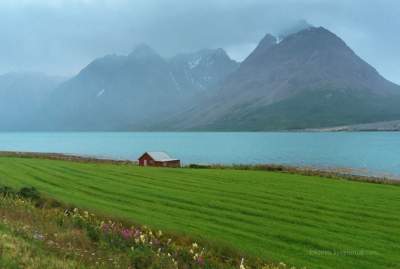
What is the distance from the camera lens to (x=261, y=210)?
2455 cm

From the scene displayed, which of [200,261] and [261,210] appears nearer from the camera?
[200,261]

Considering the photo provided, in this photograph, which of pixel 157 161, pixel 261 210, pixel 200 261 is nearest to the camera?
pixel 200 261

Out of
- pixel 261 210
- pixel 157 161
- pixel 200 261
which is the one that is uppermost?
pixel 157 161

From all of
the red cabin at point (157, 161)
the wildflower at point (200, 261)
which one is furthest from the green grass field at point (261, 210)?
the red cabin at point (157, 161)

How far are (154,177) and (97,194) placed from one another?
10060 mm

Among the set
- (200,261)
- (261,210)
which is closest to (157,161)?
(261,210)

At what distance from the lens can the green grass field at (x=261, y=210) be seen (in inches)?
698

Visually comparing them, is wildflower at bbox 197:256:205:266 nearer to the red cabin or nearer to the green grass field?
the green grass field

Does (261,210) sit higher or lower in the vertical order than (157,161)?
lower

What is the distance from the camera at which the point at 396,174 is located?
84.4m

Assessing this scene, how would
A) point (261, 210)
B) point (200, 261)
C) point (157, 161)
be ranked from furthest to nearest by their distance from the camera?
1. point (157, 161)
2. point (261, 210)
3. point (200, 261)

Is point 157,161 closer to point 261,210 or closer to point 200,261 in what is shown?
point 261,210

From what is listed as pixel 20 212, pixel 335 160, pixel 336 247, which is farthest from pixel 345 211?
pixel 335 160

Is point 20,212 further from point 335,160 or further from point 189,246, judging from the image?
point 335,160
